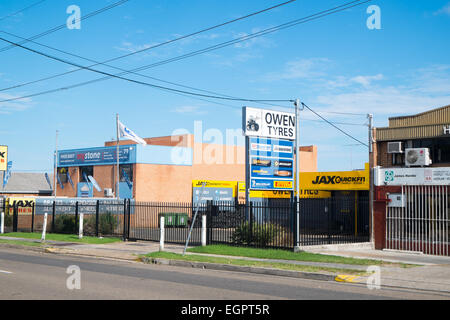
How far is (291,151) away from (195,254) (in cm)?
781

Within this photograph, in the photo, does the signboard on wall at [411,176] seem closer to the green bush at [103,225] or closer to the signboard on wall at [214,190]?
the green bush at [103,225]

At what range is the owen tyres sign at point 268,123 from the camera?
2252cm

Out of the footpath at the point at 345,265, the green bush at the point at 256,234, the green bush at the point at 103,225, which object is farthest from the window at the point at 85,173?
the green bush at the point at 256,234

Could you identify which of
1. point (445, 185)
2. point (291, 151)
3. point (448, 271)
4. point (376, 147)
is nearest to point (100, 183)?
point (291, 151)

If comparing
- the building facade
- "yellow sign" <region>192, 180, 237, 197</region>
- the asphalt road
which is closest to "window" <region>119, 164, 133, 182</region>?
the building facade

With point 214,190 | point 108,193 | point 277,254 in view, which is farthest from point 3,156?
point 277,254

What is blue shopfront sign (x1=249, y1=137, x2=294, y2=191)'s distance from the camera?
22516 millimetres

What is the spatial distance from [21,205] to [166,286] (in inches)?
937

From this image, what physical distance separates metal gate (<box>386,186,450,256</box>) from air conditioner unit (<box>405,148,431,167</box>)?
3.34 ft

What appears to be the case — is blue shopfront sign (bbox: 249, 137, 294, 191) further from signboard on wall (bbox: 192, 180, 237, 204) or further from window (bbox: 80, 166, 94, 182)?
window (bbox: 80, 166, 94, 182)
